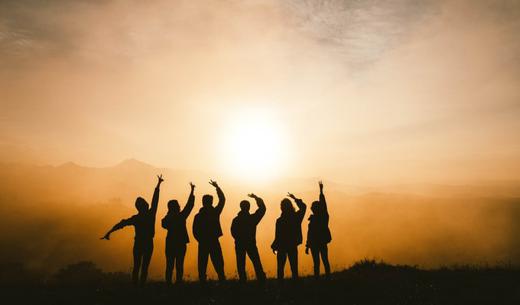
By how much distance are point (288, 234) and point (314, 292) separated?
2223 millimetres

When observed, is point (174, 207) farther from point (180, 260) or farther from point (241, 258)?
point (241, 258)

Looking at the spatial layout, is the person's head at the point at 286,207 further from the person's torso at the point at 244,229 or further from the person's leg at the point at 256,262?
the person's leg at the point at 256,262

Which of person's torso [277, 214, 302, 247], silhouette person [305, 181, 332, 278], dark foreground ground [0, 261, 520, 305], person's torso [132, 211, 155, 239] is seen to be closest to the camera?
dark foreground ground [0, 261, 520, 305]

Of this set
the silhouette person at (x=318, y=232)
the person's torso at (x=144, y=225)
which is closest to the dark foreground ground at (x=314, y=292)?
the silhouette person at (x=318, y=232)

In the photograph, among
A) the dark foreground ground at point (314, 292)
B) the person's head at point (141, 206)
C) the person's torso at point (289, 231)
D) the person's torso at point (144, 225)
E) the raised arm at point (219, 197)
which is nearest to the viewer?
the dark foreground ground at point (314, 292)

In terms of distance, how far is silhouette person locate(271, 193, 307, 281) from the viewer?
12.5 metres

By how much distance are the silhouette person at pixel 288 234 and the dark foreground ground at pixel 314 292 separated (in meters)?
0.83

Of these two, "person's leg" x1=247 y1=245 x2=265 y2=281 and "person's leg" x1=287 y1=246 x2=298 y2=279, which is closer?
"person's leg" x1=247 y1=245 x2=265 y2=281

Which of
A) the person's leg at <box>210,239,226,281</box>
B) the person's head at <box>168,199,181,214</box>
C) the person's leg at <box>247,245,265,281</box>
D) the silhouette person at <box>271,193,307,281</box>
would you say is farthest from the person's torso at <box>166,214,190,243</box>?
the silhouette person at <box>271,193,307,281</box>

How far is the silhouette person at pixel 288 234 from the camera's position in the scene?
12469mm

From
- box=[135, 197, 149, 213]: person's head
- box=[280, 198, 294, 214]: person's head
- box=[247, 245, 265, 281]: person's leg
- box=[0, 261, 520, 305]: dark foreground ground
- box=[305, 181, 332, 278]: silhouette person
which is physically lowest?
box=[0, 261, 520, 305]: dark foreground ground

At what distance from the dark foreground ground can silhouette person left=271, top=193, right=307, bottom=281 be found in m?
0.83

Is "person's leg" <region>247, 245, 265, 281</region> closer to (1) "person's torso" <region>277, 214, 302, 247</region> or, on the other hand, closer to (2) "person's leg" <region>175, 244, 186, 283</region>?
(1) "person's torso" <region>277, 214, 302, 247</region>

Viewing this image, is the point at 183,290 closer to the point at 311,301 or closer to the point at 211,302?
the point at 211,302
